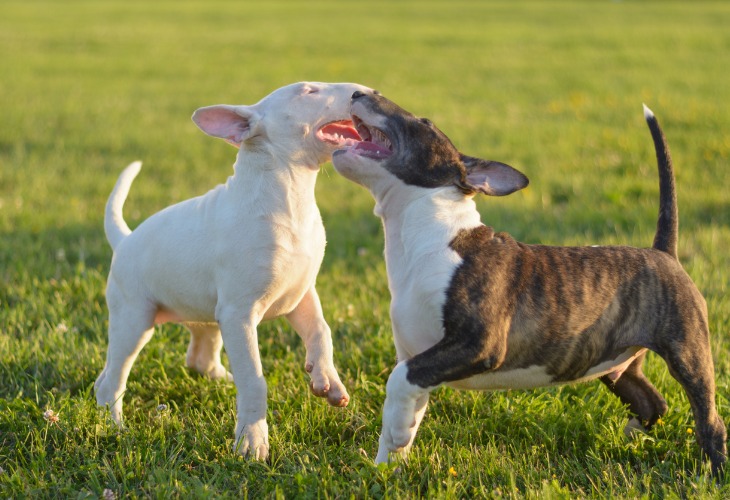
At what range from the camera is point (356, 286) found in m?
6.12

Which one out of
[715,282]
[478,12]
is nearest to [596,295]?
[715,282]

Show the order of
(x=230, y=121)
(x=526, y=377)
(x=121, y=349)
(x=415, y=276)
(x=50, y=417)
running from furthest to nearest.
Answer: (x=121, y=349) < (x=230, y=121) < (x=50, y=417) < (x=526, y=377) < (x=415, y=276)

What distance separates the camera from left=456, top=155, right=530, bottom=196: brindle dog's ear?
12.2 feet

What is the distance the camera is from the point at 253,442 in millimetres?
3846

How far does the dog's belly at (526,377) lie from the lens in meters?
3.71

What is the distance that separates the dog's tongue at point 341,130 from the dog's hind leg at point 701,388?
1710mm

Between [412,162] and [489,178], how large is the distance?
0.33 metres

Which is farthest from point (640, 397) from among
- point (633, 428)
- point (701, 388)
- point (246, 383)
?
point (246, 383)

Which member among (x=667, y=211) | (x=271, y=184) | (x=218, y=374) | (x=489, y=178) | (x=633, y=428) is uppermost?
(x=489, y=178)

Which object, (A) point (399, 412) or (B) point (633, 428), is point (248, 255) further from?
(B) point (633, 428)

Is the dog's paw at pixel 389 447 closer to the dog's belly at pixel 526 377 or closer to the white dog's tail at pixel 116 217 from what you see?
the dog's belly at pixel 526 377

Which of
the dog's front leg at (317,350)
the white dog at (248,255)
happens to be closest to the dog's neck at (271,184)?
the white dog at (248,255)

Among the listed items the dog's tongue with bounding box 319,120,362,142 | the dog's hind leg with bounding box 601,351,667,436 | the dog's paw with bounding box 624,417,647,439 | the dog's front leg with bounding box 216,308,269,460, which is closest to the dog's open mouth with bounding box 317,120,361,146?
the dog's tongue with bounding box 319,120,362,142

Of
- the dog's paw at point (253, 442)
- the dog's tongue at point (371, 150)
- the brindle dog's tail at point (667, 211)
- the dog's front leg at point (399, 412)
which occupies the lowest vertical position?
the dog's paw at point (253, 442)
